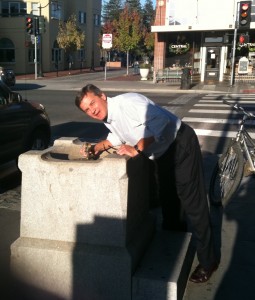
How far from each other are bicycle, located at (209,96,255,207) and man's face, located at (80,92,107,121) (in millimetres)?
2436

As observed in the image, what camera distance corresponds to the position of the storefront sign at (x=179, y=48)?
90.4 feet

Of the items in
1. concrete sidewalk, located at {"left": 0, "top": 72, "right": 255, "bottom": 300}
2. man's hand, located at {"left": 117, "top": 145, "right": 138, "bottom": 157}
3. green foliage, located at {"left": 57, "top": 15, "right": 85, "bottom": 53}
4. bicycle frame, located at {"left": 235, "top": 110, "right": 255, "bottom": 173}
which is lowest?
concrete sidewalk, located at {"left": 0, "top": 72, "right": 255, "bottom": 300}

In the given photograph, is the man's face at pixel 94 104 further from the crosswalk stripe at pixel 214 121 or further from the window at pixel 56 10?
the window at pixel 56 10

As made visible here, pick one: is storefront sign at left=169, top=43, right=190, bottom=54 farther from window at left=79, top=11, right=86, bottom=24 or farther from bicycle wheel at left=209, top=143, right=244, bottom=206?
window at left=79, top=11, right=86, bottom=24

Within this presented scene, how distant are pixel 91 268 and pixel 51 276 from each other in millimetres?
324

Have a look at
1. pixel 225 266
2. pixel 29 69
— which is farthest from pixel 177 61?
pixel 225 266

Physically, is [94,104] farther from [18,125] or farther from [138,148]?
[18,125]

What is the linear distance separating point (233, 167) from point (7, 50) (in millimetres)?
42011

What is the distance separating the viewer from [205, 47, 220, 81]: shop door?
26.9m

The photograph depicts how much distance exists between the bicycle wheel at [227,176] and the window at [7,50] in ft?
134

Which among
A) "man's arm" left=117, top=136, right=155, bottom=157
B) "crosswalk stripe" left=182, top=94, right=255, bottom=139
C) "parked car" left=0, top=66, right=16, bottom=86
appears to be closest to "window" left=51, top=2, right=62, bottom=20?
"parked car" left=0, top=66, right=16, bottom=86

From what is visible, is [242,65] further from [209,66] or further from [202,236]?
[202,236]

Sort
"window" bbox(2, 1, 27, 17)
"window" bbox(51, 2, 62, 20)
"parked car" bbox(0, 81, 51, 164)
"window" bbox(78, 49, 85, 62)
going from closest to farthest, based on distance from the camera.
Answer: "parked car" bbox(0, 81, 51, 164) → "window" bbox(2, 1, 27, 17) → "window" bbox(51, 2, 62, 20) → "window" bbox(78, 49, 85, 62)

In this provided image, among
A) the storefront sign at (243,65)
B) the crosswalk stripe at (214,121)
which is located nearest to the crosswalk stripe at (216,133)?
the crosswalk stripe at (214,121)
